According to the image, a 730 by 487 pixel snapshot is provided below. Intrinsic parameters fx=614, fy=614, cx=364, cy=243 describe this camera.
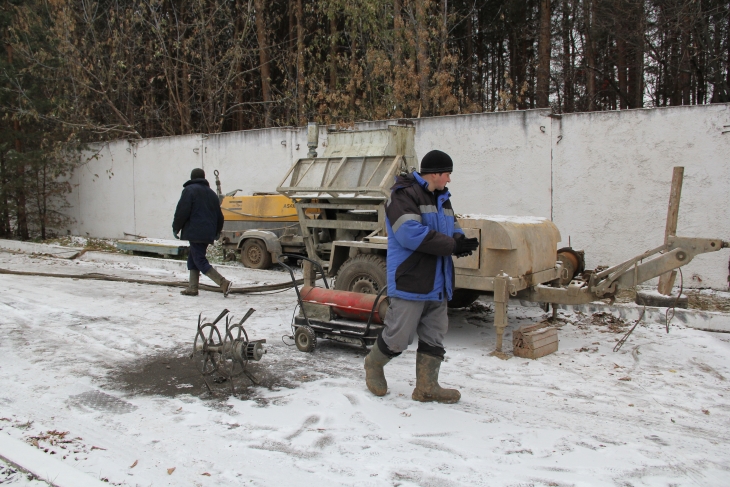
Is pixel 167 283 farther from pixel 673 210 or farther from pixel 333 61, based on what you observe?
pixel 333 61

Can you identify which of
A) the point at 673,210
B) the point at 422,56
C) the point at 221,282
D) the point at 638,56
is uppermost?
the point at 638,56

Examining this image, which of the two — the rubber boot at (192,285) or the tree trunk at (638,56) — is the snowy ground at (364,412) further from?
the tree trunk at (638,56)

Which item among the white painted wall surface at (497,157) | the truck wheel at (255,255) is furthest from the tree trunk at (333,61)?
the truck wheel at (255,255)

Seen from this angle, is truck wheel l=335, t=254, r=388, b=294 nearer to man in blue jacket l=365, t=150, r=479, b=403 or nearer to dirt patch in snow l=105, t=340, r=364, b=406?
dirt patch in snow l=105, t=340, r=364, b=406

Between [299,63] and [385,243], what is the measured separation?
43.5 feet

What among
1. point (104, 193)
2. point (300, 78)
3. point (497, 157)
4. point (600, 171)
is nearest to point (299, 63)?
point (300, 78)

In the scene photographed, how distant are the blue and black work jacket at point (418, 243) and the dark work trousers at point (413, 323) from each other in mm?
82

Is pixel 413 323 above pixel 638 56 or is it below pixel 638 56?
below

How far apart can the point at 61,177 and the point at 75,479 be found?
1689cm

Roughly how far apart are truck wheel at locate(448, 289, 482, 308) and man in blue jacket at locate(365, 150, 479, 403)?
259 centimetres

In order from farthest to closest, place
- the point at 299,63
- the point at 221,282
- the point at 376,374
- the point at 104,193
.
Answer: the point at 299,63 < the point at 104,193 < the point at 221,282 < the point at 376,374

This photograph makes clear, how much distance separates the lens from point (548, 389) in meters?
4.95

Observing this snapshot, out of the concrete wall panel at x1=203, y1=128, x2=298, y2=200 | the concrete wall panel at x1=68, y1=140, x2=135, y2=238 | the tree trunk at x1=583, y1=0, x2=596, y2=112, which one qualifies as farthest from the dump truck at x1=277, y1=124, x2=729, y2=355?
the tree trunk at x1=583, y1=0, x2=596, y2=112

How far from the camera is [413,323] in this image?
440 centimetres
